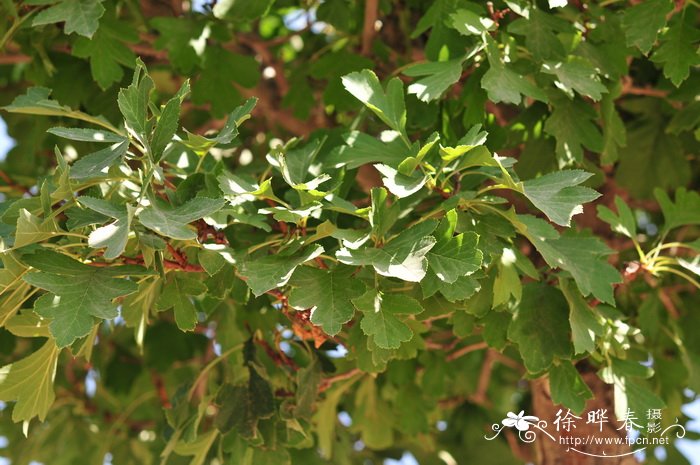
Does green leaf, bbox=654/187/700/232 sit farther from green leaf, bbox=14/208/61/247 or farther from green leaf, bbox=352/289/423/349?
green leaf, bbox=14/208/61/247

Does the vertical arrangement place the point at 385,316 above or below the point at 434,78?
below

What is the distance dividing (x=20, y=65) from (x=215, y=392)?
1.29 m

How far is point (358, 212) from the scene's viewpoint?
1384 millimetres

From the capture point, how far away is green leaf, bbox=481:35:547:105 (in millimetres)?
1512

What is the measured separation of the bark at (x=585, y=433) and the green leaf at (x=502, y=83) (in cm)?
64

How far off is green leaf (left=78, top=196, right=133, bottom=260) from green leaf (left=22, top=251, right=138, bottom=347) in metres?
0.10

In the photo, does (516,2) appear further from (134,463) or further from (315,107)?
(134,463)

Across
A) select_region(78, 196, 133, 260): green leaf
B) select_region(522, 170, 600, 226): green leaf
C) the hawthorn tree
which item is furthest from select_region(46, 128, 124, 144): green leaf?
select_region(522, 170, 600, 226): green leaf

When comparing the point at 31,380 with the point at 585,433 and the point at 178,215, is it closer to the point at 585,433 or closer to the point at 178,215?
the point at 178,215

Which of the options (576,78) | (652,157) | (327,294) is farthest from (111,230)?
(652,157)

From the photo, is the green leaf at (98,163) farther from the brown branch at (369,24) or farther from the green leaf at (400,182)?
the brown branch at (369,24)

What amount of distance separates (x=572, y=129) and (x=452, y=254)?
507 mm

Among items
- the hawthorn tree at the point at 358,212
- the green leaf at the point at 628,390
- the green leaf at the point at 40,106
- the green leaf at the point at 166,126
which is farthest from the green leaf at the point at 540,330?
the green leaf at the point at 40,106

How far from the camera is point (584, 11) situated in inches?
69.7
